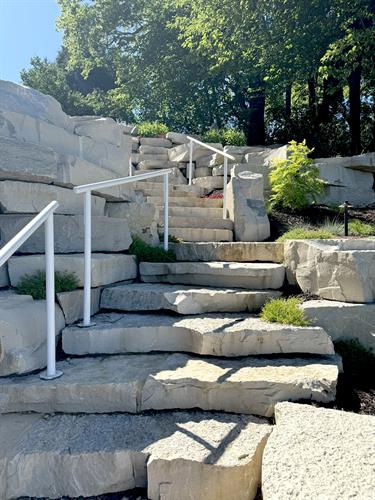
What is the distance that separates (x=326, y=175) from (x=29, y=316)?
6.18 m

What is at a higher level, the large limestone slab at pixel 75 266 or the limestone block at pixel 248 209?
the limestone block at pixel 248 209

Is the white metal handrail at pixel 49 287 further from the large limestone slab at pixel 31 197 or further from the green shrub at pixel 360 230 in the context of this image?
the green shrub at pixel 360 230

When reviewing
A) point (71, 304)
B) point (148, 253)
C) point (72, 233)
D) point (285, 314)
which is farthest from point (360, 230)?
point (71, 304)

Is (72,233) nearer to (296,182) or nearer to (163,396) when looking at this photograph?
(163,396)

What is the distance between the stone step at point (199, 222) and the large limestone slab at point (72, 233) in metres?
1.36

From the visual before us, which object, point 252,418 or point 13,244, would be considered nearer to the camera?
point 13,244

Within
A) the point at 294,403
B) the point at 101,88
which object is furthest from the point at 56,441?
the point at 101,88

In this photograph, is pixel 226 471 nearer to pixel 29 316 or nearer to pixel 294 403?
pixel 294 403

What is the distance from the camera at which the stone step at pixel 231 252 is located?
3736 mm

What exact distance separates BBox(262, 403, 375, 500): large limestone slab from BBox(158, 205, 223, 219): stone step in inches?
142

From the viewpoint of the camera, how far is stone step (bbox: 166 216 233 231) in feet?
16.5

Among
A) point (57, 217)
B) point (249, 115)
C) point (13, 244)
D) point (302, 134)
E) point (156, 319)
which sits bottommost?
point (156, 319)

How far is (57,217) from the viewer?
3.24 m

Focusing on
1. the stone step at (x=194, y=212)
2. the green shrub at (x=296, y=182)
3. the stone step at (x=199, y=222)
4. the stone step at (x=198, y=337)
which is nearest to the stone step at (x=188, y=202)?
the stone step at (x=194, y=212)
